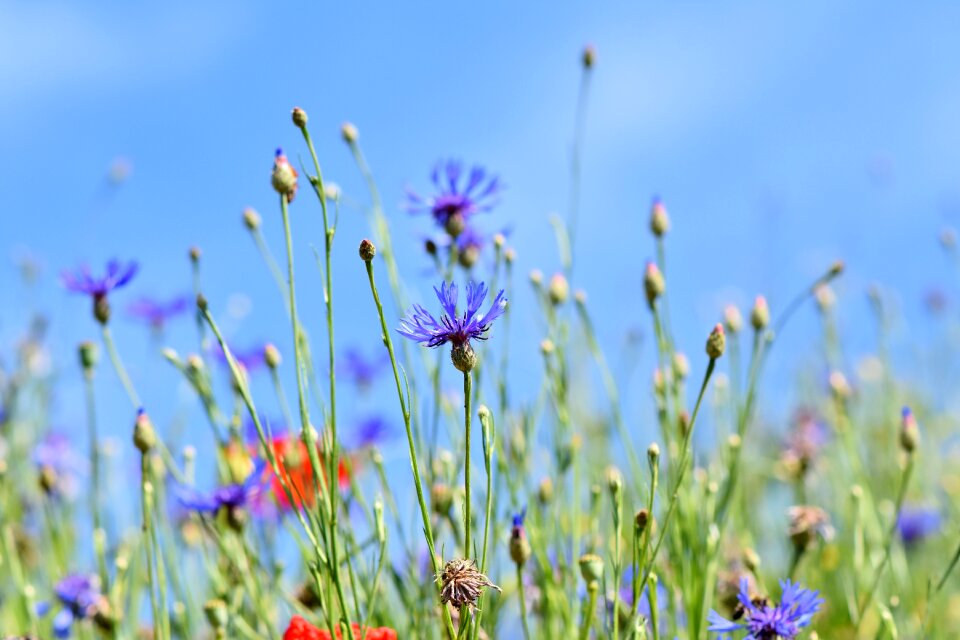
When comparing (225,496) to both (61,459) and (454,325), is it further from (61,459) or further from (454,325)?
(61,459)

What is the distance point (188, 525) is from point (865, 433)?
2.24m

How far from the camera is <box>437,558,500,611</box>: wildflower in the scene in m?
0.98

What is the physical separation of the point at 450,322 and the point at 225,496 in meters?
0.62

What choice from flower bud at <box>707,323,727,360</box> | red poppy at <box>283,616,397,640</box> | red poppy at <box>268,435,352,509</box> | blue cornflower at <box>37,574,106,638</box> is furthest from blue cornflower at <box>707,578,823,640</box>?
blue cornflower at <box>37,574,106,638</box>

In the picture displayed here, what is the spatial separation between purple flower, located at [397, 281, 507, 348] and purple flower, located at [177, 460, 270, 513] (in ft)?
1.72

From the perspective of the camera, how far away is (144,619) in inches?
103

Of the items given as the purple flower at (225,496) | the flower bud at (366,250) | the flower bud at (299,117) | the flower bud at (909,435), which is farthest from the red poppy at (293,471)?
the flower bud at (909,435)

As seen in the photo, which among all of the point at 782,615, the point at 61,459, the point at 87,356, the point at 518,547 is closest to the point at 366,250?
the point at 518,547

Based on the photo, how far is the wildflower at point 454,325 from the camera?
0.97m

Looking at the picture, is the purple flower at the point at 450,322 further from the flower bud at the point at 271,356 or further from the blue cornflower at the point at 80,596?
the blue cornflower at the point at 80,596

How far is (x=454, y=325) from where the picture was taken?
0.98m

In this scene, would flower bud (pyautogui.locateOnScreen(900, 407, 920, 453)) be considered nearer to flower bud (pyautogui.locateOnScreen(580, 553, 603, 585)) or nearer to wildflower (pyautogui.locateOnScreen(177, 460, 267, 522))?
flower bud (pyautogui.locateOnScreen(580, 553, 603, 585))

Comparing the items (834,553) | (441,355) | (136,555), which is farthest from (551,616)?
(834,553)

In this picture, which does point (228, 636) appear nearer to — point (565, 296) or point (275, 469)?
point (275, 469)
